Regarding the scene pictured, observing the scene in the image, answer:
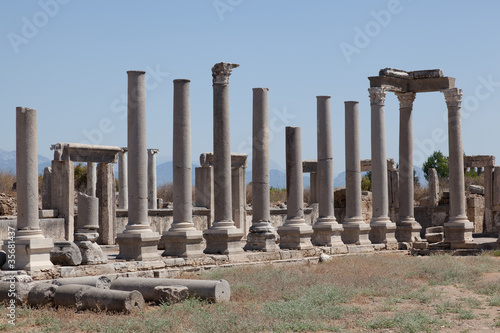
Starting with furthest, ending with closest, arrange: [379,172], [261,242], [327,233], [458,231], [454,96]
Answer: [454,96] → [379,172] → [458,231] → [327,233] → [261,242]

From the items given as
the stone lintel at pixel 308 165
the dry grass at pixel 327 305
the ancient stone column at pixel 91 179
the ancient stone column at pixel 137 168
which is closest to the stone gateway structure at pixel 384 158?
the dry grass at pixel 327 305

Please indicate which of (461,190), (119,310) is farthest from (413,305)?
(461,190)

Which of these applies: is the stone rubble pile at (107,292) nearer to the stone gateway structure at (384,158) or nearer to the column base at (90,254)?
the column base at (90,254)

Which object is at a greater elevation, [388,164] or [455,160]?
[388,164]

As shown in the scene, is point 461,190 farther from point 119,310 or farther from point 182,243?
point 119,310

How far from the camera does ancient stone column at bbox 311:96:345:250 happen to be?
26.2 m

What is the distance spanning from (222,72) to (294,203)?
17.7 ft

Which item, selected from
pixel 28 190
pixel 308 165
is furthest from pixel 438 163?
pixel 28 190

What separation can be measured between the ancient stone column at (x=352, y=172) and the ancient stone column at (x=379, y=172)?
67cm

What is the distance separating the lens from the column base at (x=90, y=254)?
18266 millimetres

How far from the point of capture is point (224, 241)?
861 inches

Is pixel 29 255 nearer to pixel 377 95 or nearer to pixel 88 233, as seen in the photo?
pixel 88 233

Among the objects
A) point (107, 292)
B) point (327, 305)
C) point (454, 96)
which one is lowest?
point (327, 305)

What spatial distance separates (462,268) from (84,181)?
101 ft
